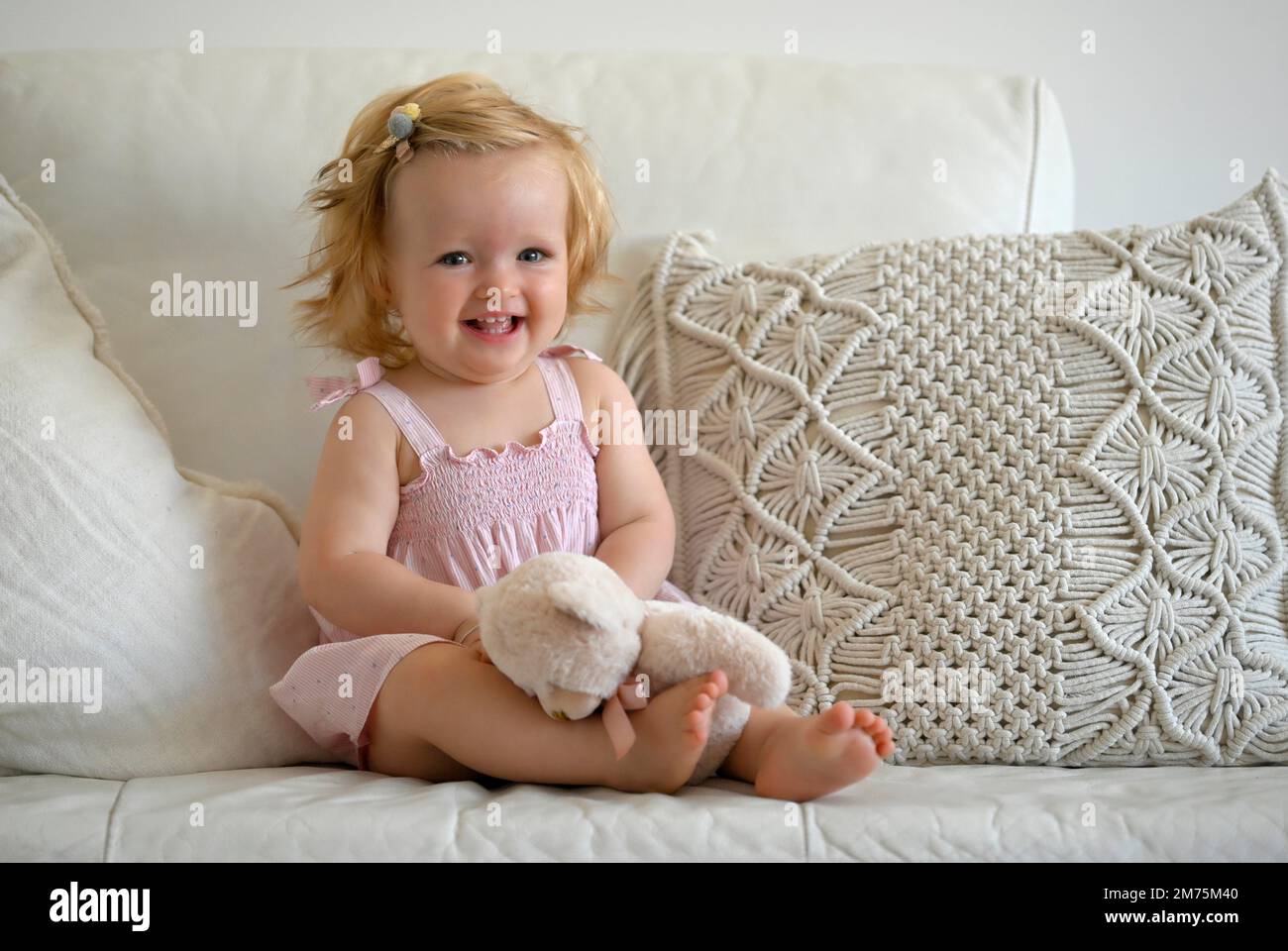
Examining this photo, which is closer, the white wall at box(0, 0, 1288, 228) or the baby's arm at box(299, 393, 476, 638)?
the baby's arm at box(299, 393, 476, 638)

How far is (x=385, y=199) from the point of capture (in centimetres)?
120

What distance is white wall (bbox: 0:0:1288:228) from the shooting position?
5.37 ft

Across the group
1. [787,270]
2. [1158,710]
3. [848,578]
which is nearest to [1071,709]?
[1158,710]

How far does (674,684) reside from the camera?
2.84ft

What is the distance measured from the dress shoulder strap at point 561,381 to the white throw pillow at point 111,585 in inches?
12.6

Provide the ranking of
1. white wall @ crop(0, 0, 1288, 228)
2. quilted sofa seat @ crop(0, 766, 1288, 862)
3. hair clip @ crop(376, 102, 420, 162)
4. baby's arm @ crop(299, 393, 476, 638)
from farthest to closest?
white wall @ crop(0, 0, 1288, 228) → hair clip @ crop(376, 102, 420, 162) → baby's arm @ crop(299, 393, 476, 638) → quilted sofa seat @ crop(0, 766, 1288, 862)

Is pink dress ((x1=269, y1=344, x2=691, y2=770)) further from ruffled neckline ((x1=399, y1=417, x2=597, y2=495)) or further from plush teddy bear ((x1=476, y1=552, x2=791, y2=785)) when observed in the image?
plush teddy bear ((x1=476, y1=552, x2=791, y2=785))

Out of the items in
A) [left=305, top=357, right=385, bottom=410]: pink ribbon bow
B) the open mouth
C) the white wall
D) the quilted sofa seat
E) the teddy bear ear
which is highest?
the white wall

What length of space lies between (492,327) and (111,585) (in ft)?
1.36

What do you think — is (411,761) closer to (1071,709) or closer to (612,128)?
(1071,709)

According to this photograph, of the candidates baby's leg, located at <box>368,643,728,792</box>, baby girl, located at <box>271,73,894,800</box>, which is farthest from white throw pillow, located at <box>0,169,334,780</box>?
baby's leg, located at <box>368,643,728,792</box>

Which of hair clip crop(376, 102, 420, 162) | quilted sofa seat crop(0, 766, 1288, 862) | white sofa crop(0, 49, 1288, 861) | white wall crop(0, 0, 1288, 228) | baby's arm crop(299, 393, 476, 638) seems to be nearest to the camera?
quilted sofa seat crop(0, 766, 1288, 862)

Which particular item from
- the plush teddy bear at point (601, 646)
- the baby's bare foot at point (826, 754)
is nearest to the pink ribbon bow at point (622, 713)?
the plush teddy bear at point (601, 646)

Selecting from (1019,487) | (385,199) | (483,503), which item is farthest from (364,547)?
(1019,487)
